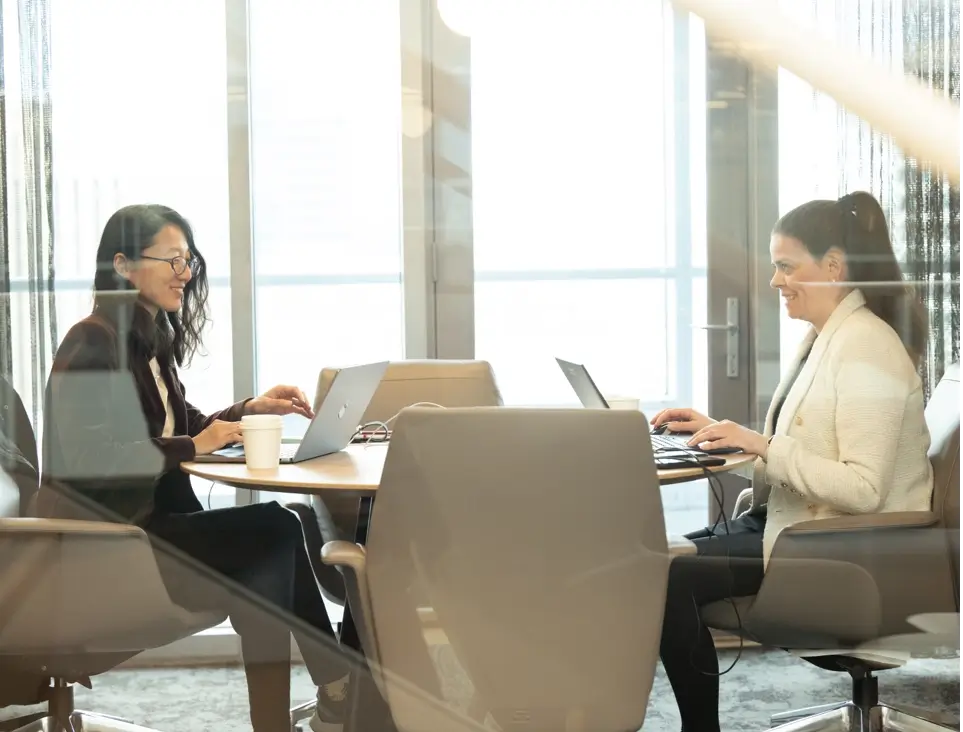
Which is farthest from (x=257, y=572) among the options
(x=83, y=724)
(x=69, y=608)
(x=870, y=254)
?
(x=870, y=254)

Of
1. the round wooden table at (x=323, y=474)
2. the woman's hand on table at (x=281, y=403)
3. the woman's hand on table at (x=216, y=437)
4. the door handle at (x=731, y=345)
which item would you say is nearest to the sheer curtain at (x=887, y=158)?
the door handle at (x=731, y=345)

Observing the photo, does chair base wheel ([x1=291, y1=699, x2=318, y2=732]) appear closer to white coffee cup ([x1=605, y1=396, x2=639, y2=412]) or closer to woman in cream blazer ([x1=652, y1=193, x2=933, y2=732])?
woman in cream blazer ([x1=652, y1=193, x2=933, y2=732])

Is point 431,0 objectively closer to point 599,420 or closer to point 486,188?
point 486,188

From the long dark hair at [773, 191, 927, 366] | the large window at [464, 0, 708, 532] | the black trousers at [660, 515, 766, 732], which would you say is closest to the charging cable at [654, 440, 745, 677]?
the black trousers at [660, 515, 766, 732]

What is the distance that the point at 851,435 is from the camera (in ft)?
6.31

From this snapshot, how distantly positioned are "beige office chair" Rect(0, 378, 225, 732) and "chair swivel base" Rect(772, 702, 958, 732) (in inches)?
53.8

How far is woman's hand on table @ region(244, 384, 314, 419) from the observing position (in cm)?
232

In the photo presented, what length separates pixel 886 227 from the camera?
224 centimetres

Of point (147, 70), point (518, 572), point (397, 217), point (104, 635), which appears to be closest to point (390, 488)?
point (518, 572)

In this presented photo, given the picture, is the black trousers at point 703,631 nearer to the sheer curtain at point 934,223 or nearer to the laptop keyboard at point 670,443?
the laptop keyboard at point 670,443

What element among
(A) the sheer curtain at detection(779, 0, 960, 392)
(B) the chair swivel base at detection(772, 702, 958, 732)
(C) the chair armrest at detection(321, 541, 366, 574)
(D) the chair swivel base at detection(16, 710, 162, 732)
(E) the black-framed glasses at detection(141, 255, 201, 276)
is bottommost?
(B) the chair swivel base at detection(772, 702, 958, 732)

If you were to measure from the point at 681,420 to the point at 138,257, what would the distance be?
51.8 inches

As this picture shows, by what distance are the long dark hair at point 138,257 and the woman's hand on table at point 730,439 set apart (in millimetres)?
1241

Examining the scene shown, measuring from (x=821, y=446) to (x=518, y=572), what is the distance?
2.62ft
